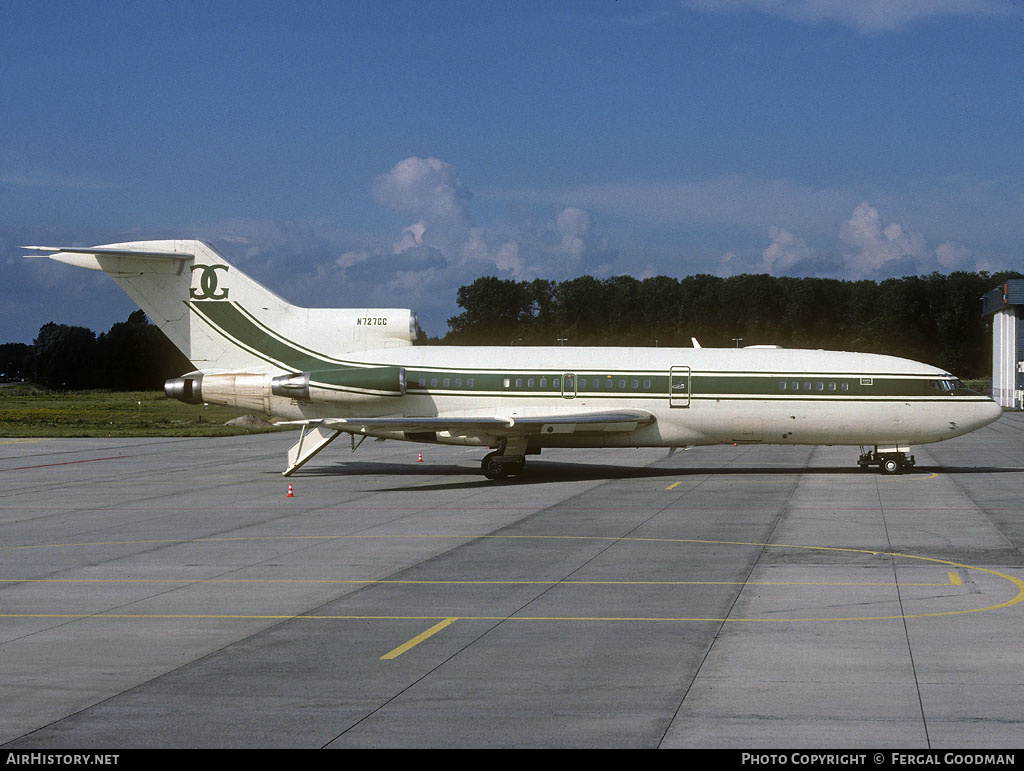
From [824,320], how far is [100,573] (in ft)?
534

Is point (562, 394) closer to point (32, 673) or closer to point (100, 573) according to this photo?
point (100, 573)

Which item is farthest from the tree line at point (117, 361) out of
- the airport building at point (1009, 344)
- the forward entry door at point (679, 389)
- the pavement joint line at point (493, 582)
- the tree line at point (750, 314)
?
the pavement joint line at point (493, 582)

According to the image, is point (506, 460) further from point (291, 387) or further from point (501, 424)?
point (291, 387)

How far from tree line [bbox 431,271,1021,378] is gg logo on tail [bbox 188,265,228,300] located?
120m

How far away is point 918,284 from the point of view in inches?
6565

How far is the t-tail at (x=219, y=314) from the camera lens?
35.2 m

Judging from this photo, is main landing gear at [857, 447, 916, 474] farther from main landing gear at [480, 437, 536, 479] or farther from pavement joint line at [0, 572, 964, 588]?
pavement joint line at [0, 572, 964, 588]

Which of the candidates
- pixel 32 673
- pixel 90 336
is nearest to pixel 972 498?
pixel 32 673

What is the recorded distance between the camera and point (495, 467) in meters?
33.8

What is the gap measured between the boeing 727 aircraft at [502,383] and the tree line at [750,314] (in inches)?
4729

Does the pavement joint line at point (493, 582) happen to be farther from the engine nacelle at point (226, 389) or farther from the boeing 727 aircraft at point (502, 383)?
the engine nacelle at point (226, 389)

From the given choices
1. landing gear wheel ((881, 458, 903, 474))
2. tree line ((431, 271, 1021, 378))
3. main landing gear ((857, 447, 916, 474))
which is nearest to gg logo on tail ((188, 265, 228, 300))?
main landing gear ((857, 447, 916, 474))

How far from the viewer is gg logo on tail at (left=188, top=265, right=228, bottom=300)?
35281 millimetres

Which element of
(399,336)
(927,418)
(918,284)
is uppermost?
(918,284)
